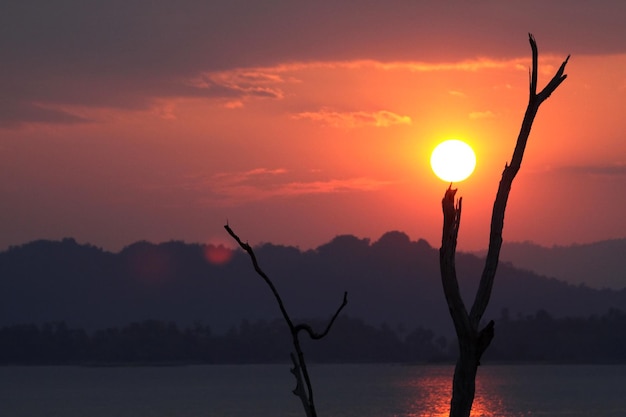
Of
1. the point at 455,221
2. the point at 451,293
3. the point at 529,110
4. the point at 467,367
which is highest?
the point at 529,110

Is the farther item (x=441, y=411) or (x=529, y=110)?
(x=441, y=411)

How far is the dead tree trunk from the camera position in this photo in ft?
19.9

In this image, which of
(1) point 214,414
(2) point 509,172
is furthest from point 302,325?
(1) point 214,414

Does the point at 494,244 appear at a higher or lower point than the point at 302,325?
higher

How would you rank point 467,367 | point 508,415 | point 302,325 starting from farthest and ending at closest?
1. point 508,415
2. point 467,367
3. point 302,325

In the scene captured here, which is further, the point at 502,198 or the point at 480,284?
the point at 502,198

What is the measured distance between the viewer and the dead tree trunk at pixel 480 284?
6066 millimetres

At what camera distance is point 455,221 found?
627 cm

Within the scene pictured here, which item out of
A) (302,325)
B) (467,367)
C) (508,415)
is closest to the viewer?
(302,325)

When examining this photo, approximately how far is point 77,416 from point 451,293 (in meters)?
188

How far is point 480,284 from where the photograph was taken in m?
6.09

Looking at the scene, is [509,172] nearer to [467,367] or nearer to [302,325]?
[467,367]

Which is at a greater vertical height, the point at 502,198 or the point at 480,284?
the point at 502,198

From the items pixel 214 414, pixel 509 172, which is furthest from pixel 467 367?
pixel 214 414
